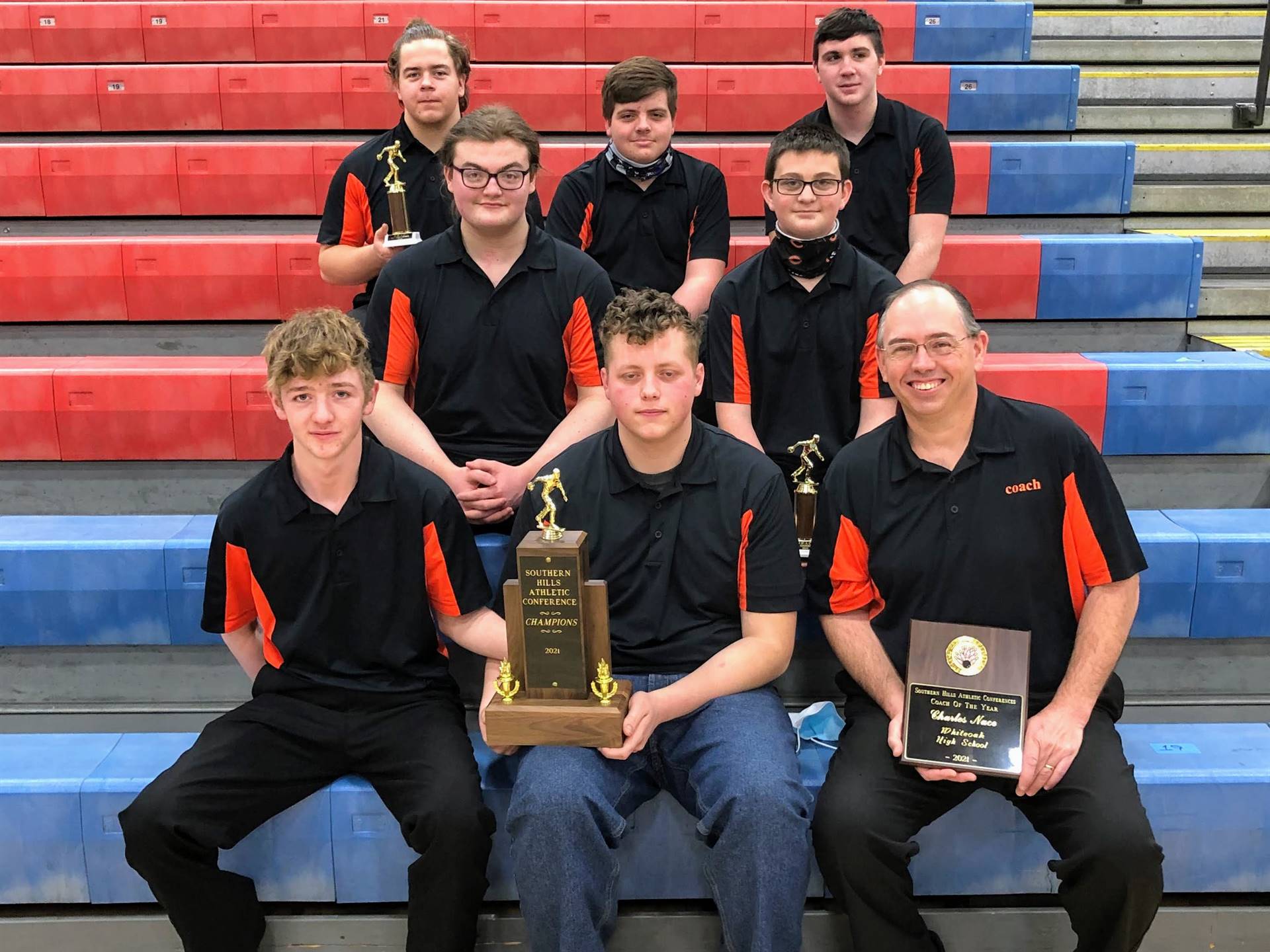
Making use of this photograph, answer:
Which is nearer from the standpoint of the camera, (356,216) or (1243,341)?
(356,216)

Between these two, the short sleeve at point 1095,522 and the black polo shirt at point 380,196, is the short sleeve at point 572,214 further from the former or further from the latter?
the short sleeve at point 1095,522

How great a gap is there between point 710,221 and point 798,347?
0.68 metres

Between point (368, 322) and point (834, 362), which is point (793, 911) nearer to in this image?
point (834, 362)

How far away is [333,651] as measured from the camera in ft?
6.49

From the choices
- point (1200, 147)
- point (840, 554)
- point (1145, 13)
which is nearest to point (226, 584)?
point (840, 554)

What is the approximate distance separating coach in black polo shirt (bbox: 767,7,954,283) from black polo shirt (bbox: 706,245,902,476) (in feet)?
1.92

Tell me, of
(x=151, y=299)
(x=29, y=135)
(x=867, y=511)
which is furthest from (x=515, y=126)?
(x=29, y=135)

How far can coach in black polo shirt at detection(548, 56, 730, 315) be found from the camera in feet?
9.52

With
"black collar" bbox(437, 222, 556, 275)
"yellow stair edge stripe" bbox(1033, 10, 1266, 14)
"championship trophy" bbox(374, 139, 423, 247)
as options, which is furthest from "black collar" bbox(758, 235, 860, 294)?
"yellow stair edge stripe" bbox(1033, 10, 1266, 14)

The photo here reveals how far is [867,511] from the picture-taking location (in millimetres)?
1920

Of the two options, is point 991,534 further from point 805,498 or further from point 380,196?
point 380,196

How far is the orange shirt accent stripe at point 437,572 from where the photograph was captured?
1962mm

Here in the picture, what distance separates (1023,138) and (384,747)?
11.2ft

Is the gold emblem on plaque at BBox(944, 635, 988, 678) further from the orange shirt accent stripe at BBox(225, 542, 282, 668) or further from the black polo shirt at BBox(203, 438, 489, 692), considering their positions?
the orange shirt accent stripe at BBox(225, 542, 282, 668)
